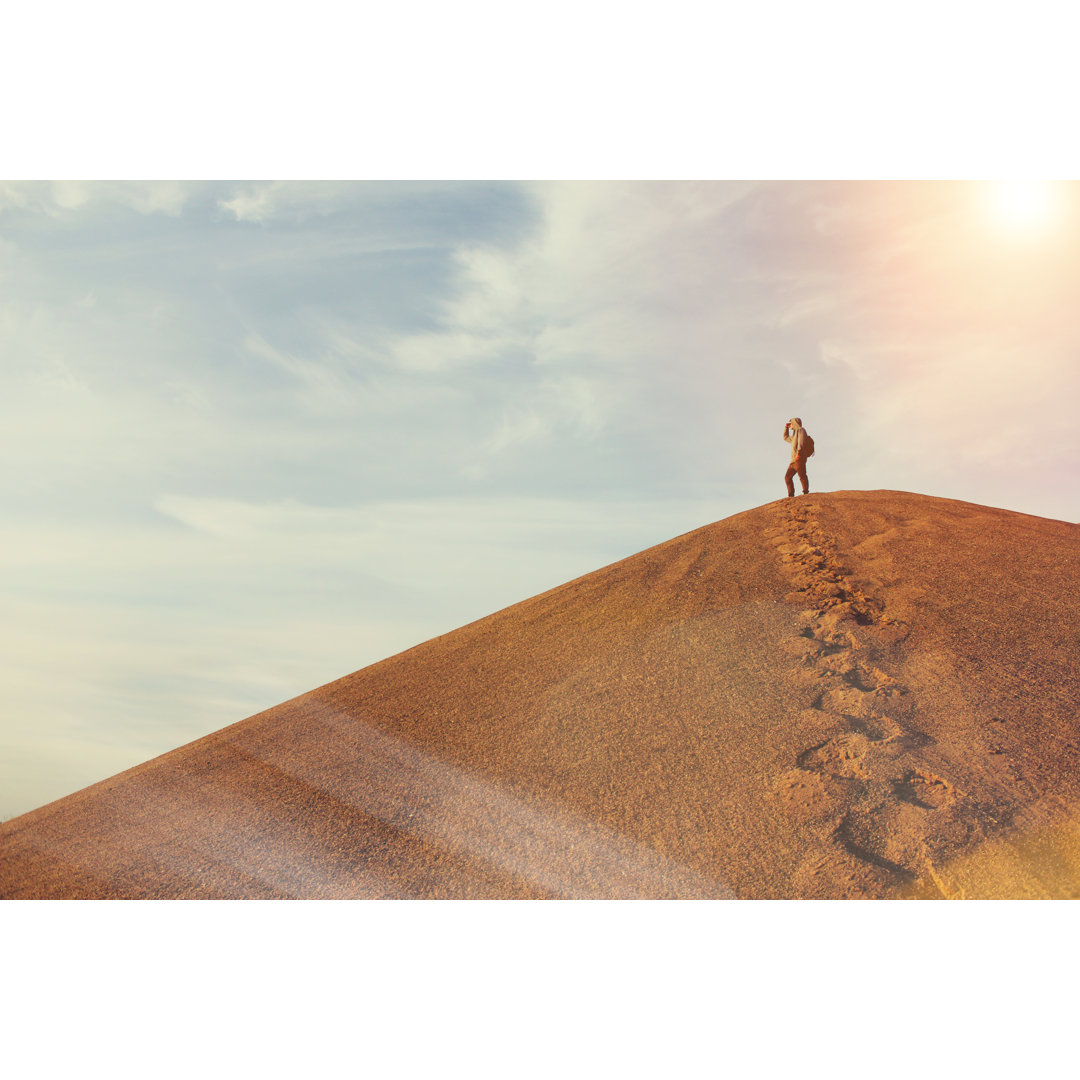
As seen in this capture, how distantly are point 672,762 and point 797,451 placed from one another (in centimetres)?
931

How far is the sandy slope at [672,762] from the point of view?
5.93 meters

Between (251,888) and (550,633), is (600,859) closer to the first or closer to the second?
(251,888)

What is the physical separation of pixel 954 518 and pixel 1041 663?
519 cm

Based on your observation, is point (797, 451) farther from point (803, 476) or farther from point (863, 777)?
point (863, 777)

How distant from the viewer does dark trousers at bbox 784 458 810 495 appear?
14.6 metres

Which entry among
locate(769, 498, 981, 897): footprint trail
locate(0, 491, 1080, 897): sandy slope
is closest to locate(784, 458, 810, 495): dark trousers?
locate(0, 491, 1080, 897): sandy slope

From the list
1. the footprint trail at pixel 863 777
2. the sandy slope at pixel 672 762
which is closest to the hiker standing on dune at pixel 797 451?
the sandy slope at pixel 672 762

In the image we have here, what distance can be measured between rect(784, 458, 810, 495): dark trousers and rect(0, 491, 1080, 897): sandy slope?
368 cm

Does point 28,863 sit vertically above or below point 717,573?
below

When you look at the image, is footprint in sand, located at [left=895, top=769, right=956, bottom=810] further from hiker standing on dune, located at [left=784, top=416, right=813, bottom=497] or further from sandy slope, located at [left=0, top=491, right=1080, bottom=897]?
hiker standing on dune, located at [left=784, top=416, right=813, bottom=497]

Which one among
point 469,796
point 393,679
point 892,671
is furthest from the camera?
point 393,679

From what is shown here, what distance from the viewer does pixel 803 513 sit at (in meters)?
13.3

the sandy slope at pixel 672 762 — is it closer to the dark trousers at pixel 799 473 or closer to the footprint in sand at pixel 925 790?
the footprint in sand at pixel 925 790

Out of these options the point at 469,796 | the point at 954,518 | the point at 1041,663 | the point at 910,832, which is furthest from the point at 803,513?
the point at 469,796
